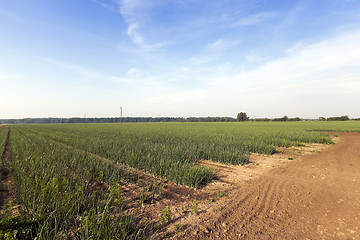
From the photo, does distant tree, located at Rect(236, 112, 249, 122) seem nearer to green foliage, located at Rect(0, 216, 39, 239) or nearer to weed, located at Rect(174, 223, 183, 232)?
weed, located at Rect(174, 223, 183, 232)

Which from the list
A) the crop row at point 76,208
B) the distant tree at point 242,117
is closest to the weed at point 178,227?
the crop row at point 76,208

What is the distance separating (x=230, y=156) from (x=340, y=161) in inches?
244

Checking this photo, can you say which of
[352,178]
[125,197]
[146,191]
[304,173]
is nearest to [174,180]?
[146,191]

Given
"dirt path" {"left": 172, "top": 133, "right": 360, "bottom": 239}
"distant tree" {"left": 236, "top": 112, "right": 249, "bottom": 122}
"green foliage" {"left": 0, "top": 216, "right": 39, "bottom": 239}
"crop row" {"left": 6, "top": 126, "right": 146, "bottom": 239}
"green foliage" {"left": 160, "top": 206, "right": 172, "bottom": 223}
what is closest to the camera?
"green foliage" {"left": 0, "top": 216, "right": 39, "bottom": 239}

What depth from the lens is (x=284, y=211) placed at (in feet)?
13.0

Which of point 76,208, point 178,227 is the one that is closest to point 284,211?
point 178,227

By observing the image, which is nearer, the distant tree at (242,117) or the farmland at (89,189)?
the farmland at (89,189)

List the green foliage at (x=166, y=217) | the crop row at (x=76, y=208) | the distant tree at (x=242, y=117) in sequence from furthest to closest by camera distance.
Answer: the distant tree at (x=242, y=117), the green foliage at (x=166, y=217), the crop row at (x=76, y=208)

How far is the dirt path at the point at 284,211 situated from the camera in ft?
10.5

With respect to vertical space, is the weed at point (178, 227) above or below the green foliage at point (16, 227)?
below

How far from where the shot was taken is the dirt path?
320cm

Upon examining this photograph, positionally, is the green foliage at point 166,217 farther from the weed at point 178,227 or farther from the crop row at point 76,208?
the crop row at point 76,208

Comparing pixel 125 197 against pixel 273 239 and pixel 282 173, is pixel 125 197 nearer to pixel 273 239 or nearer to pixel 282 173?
pixel 273 239

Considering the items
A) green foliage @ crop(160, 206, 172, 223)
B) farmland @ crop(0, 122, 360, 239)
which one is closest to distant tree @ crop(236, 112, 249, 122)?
farmland @ crop(0, 122, 360, 239)
